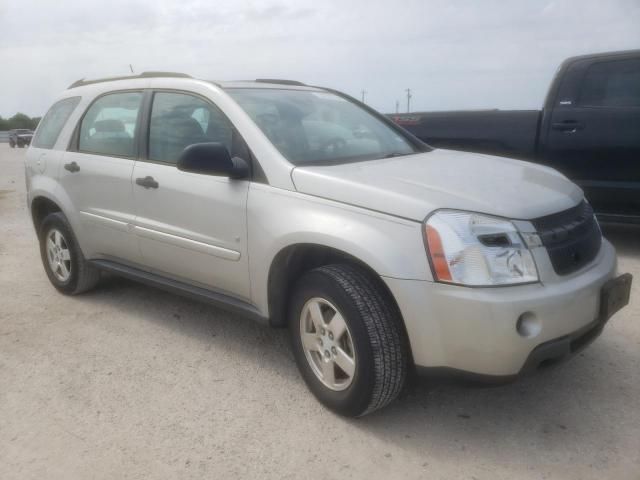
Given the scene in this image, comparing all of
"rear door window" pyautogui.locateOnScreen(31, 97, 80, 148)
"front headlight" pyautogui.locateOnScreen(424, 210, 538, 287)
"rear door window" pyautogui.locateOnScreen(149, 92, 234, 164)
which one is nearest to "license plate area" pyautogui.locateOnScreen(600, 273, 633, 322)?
"front headlight" pyautogui.locateOnScreen(424, 210, 538, 287)

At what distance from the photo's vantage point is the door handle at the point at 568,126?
18.6 feet

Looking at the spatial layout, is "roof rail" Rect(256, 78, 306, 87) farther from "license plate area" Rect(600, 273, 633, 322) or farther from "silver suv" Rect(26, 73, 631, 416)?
"license plate area" Rect(600, 273, 633, 322)

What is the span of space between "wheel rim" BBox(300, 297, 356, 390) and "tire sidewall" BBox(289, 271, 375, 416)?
3 centimetres

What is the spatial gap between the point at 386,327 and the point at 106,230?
7.78 feet

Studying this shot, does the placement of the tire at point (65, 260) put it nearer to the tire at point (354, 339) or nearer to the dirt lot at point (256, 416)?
the dirt lot at point (256, 416)

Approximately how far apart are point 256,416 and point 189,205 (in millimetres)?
1254

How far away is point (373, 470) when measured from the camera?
2.51 metres

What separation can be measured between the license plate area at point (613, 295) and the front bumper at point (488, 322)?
6.7 inches

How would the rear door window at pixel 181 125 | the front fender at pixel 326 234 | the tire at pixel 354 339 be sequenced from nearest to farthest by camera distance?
the front fender at pixel 326 234, the tire at pixel 354 339, the rear door window at pixel 181 125

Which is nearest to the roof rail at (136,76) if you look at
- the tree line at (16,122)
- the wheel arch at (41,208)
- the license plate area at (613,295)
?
the wheel arch at (41,208)

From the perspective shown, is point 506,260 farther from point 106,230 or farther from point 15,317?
point 15,317

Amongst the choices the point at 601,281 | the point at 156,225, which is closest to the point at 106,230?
the point at 156,225

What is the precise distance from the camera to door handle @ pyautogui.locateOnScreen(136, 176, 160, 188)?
12.0 feet

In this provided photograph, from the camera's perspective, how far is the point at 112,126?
166 inches
